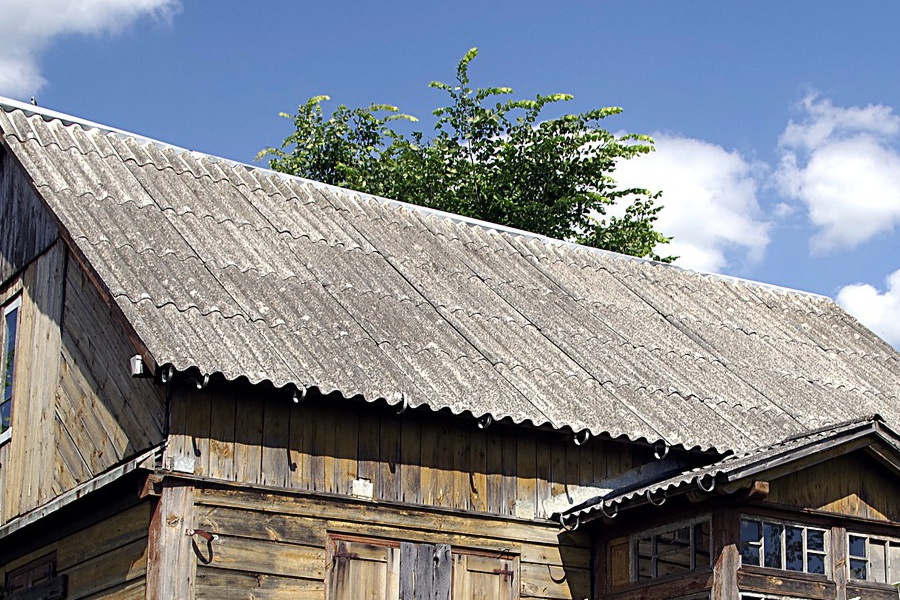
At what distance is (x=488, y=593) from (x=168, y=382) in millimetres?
3775

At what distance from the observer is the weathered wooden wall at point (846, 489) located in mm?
12656

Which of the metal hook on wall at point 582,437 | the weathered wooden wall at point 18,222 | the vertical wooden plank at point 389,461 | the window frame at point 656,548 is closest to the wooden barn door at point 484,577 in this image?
the vertical wooden plank at point 389,461

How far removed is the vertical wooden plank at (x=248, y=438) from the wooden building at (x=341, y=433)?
20mm

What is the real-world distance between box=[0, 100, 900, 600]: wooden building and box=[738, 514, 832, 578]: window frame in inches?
1.1

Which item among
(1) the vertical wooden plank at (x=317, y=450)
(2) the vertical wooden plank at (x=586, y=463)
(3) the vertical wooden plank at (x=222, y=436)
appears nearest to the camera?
(3) the vertical wooden plank at (x=222, y=436)

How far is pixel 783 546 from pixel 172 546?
5.57 metres

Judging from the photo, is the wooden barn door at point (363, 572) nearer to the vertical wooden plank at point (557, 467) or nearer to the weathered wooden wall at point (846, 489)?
the vertical wooden plank at point (557, 467)

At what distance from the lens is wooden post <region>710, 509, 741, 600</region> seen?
39.4 feet

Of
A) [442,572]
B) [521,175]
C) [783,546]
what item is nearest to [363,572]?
[442,572]

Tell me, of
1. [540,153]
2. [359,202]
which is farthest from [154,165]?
[540,153]

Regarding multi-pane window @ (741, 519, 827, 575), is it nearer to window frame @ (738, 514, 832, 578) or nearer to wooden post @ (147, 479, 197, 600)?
window frame @ (738, 514, 832, 578)

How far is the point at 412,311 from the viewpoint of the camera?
14578 millimetres

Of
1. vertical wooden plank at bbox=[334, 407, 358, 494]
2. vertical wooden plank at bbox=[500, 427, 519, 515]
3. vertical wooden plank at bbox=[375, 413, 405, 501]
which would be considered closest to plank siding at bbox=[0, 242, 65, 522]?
vertical wooden plank at bbox=[334, 407, 358, 494]

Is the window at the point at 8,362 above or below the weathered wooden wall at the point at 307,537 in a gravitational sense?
above
